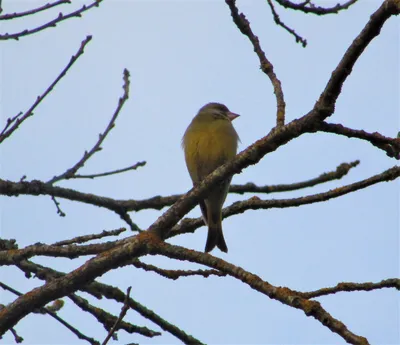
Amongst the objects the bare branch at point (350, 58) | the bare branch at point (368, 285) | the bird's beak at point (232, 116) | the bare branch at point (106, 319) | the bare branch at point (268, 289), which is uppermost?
the bird's beak at point (232, 116)

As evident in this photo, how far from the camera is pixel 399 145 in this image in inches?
105

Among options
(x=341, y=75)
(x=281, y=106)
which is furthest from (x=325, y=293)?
(x=281, y=106)

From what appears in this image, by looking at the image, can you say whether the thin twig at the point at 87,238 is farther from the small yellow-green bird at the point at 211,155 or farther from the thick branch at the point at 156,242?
the small yellow-green bird at the point at 211,155

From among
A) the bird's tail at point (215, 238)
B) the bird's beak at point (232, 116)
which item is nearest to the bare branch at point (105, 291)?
the bird's tail at point (215, 238)

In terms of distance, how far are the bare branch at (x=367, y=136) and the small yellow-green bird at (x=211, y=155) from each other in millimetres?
2974

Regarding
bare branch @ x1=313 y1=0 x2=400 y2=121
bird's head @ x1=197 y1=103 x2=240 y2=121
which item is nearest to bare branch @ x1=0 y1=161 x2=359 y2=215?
bare branch @ x1=313 y1=0 x2=400 y2=121

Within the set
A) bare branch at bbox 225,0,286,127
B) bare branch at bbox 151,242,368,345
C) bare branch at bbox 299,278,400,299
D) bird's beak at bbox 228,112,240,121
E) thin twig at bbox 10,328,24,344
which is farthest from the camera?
bird's beak at bbox 228,112,240,121

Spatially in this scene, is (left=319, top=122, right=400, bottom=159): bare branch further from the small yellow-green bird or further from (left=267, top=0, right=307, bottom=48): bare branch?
the small yellow-green bird

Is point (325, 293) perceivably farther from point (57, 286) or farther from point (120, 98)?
point (120, 98)

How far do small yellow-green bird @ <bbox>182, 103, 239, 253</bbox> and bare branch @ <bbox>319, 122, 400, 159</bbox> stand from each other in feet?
9.76

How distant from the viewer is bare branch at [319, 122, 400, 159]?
272 cm

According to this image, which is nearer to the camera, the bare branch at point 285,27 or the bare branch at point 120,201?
the bare branch at point 285,27

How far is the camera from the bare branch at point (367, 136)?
2.72 m

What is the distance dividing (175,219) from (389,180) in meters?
0.93
